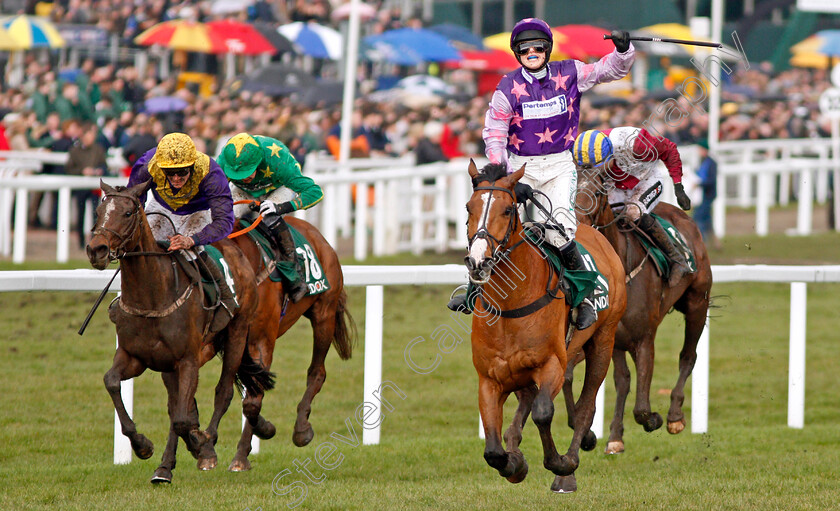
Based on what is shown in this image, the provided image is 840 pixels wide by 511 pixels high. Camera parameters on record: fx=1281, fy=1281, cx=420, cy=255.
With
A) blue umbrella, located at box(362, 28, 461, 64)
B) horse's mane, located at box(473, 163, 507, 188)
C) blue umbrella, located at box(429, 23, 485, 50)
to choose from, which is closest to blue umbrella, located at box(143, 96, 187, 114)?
blue umbrella, located at box(362, 28, 461, 64)

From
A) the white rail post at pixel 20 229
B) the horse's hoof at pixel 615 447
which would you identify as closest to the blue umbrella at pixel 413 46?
the white rail post at pixel 20 229

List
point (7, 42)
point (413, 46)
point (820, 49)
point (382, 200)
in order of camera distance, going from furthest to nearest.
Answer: point (820, 49)
point (413, 46)
point (7, 42)
point (382, 200)

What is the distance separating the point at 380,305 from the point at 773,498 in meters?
2.65

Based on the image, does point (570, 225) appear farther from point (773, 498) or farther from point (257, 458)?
point (257, 458)

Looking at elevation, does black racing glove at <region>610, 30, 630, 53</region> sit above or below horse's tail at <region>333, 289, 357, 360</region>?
above

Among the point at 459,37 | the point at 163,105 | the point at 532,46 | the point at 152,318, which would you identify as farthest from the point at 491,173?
the point at 459,37

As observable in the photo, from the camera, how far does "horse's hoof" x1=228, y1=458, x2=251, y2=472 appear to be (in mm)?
7086

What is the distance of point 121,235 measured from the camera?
19.2 ft

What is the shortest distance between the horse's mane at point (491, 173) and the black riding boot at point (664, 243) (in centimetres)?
226

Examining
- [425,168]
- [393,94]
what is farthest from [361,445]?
[393,94]

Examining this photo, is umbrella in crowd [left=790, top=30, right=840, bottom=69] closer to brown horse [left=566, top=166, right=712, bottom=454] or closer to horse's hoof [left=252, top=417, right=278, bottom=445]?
brown horse [left=566, top=166, right=712, bottom=454]

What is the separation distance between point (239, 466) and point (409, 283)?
5.42ft

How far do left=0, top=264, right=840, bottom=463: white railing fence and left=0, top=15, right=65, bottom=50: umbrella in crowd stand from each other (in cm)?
1311

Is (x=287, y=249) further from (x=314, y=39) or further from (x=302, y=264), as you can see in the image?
(x=314, y=39)
